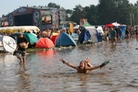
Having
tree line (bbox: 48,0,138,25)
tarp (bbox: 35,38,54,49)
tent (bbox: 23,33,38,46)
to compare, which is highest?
tree line (bbox: 48,0,138,25)

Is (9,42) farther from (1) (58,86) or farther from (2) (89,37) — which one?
(1) (58,86)

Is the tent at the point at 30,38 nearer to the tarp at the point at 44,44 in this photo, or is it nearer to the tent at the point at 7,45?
the tarp at the point at 44,44

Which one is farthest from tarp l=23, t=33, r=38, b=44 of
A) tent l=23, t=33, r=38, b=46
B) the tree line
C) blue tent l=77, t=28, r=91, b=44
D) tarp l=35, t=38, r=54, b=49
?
the tree line

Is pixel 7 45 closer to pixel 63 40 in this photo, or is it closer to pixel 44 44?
pixel 44 44

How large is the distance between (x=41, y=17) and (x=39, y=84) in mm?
72866

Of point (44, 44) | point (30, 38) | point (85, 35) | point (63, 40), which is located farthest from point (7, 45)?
point (85, 35)

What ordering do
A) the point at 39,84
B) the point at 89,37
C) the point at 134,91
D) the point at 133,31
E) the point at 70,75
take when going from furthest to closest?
1. the point at 133,31
2. the point at 89,37
3. the point at 70,75
4. the point at 39,84
5. the point at 134,91

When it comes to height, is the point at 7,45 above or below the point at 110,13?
below

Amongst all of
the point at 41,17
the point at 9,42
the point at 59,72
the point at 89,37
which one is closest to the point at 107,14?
the point at 41,17

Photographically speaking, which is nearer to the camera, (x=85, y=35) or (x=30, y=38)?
(x=30, y=38)

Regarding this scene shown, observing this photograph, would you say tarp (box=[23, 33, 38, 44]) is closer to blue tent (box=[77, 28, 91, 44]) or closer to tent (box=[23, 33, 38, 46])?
tent (box=[23, 33, 38, 46])

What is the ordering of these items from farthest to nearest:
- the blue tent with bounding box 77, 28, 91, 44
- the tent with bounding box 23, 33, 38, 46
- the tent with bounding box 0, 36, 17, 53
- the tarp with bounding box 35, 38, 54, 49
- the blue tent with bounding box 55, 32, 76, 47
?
1. the blue tent with bounding box 77, 28, 91, 44
2. the blue tent with bounding box 55, 32, 76, 47
3. the tent with bounding box 23, 33, 38, 46
4. the tarp with bounding box 35, 38, 54, 49
5. the tent with bounding box 0, 36, 17, 53

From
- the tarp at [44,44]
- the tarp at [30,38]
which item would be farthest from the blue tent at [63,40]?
the tarp at [30,38]

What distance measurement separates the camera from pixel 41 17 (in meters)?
82.5
